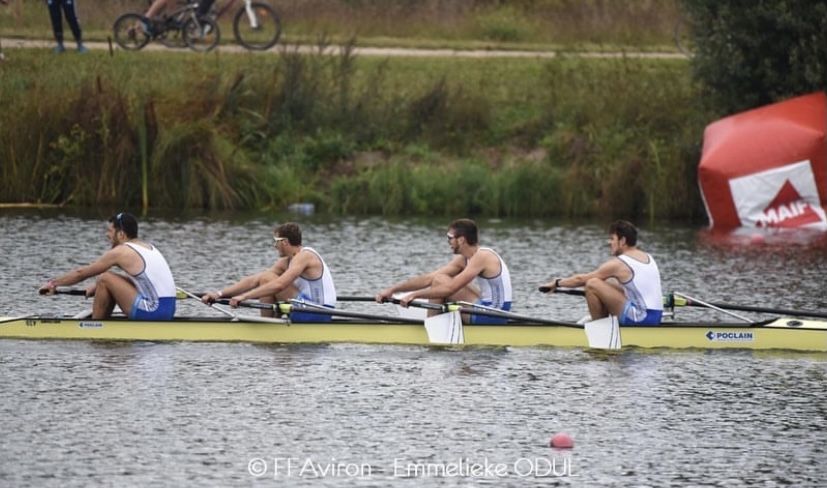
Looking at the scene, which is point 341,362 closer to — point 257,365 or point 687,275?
point 257,365

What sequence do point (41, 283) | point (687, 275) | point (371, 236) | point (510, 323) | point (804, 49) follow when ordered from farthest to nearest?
1. point (804, 49)
2. point (371, 236)
3. point (687, 275)
4. point (41, 283)
5. point (510, 323)

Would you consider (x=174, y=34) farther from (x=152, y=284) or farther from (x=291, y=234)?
(x=152, y=284)

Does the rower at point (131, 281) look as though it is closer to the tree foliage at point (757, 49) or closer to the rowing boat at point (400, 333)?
the rowing boat at point (400, 333)

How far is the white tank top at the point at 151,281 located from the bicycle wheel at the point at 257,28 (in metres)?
19.1

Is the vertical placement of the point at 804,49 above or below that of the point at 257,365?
above

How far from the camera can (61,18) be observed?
38594 mm

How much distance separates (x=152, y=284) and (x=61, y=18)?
63.9ft

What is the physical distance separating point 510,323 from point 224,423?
5239mm

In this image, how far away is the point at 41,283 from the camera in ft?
83.8

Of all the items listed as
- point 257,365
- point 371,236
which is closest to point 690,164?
point 371,236

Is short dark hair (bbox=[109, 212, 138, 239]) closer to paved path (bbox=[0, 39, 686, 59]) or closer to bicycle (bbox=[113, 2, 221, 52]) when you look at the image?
bicycle (bbox=[113, 2, 221, 52])

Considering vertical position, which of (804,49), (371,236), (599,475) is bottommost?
(599,475)

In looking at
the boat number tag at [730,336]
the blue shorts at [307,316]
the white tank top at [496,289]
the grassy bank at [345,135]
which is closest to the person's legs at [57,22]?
the grassy bank at [345,135]

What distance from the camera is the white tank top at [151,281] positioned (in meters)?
20.5
